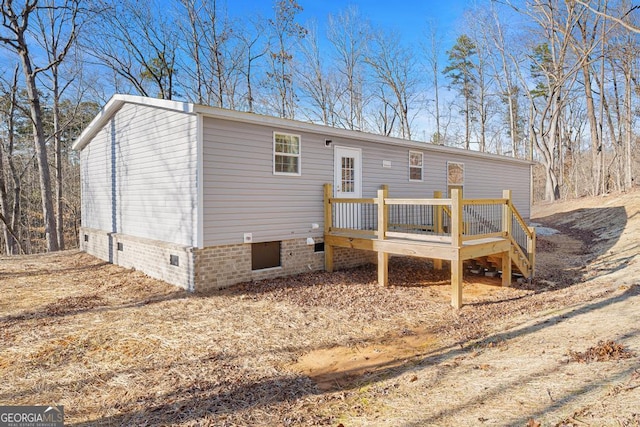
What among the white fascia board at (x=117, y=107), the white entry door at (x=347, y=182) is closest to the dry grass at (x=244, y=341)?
the white entry door at (x=347, y=182)

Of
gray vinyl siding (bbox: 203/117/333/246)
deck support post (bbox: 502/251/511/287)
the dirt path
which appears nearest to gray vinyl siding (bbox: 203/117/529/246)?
gray vinyl siding (bbox: 203/117/333/246)

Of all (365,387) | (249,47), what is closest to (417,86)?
(249,47)

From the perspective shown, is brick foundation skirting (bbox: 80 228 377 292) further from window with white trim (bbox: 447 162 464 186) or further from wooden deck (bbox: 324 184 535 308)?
window with white trim (bbox: 447 162 464 186)

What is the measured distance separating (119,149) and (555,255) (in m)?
12.9

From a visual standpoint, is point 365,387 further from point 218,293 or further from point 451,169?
point 451,169

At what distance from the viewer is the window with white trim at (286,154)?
797 centimetres

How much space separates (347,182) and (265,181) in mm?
2461

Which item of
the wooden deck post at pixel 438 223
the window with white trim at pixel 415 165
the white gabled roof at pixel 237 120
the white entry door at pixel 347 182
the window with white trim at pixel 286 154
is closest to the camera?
the white gabled roof at pixel 237 120

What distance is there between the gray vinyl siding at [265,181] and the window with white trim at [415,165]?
0.23 metres

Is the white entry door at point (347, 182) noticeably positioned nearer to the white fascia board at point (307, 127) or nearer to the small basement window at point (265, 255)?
the white fascia board at point (307, 127)

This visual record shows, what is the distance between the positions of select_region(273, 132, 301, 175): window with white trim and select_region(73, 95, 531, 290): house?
0.9 inches

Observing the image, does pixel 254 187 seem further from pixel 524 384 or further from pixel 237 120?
pixel 524 384

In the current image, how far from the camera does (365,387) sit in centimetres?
358

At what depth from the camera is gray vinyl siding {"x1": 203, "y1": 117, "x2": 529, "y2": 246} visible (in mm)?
7059
